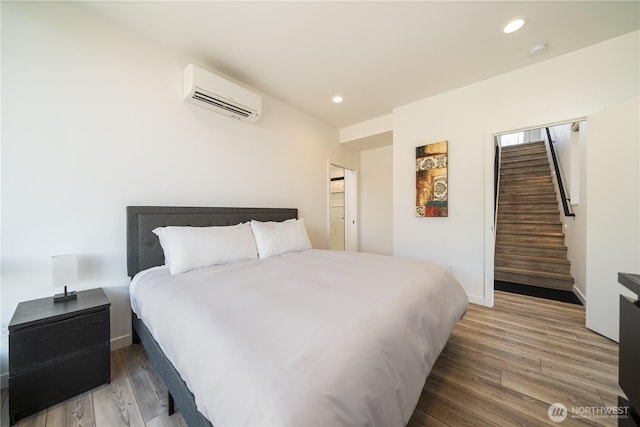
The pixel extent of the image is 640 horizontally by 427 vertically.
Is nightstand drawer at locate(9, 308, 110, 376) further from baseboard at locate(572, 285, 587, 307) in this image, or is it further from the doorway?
baseboard at locate(572, 285, 587, 307)

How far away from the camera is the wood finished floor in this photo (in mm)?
1282

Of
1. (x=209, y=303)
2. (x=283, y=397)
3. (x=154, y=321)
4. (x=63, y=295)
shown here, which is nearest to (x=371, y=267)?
(x=209, y=303)

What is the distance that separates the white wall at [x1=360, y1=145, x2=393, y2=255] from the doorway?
218mm

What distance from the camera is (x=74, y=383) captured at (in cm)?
142

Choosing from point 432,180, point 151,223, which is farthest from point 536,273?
point 151,223

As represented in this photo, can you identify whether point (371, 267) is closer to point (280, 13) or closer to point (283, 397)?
point (283, 397)

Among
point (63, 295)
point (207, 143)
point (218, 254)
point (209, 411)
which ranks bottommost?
point (209, 411)

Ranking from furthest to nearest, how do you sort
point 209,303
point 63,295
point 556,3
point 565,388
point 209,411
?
point 556,3
point 63,295
point 565,388
point 209,303
point 209,411

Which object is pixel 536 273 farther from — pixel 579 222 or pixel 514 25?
pixel 514 25

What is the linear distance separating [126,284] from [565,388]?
3.29 metres

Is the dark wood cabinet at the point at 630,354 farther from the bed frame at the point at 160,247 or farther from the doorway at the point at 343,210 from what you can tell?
the doorway at the point at 343,210

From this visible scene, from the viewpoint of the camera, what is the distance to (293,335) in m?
0.90

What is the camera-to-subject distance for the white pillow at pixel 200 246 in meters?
1.84


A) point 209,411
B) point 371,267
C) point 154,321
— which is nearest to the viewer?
point 209,411
